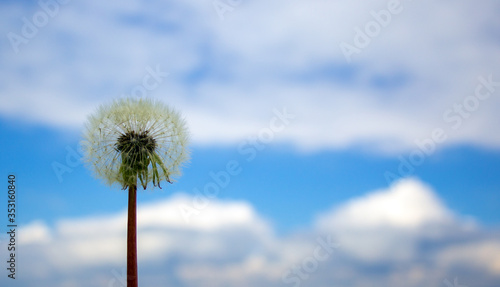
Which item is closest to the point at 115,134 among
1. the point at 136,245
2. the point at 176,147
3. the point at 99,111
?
the point at 99,111

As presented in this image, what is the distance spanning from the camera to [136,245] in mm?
23578

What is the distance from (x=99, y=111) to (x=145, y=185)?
396 centimetres

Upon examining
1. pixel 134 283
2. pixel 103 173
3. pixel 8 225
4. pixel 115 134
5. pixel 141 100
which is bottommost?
pixel 134 283

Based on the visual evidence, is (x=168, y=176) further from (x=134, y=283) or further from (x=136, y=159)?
(x=134, y=283)

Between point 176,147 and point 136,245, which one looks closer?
point 136,245

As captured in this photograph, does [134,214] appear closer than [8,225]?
Yes

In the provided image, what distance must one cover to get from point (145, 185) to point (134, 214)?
155 centimetres

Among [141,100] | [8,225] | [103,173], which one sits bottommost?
[8,225]

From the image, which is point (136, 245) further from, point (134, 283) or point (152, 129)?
point (152, 129)

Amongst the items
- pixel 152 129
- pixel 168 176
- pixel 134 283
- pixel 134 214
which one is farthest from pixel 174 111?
pixel 134 283

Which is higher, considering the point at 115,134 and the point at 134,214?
the point at 115,134

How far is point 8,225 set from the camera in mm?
25391

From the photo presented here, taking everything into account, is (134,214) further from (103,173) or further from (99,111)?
(99,111)

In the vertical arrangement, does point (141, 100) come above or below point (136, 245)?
above
